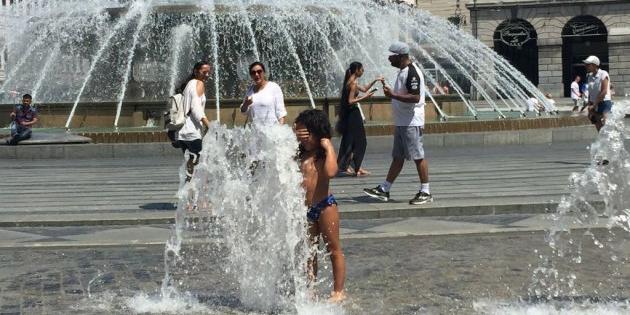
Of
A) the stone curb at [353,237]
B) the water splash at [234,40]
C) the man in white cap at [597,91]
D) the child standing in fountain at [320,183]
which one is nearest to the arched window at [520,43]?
the water splash at [234,40]

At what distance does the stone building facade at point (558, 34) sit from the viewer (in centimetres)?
5497

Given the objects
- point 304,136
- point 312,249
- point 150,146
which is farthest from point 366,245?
point 150,146

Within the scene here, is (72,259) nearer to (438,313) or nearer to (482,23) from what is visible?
(438,313)

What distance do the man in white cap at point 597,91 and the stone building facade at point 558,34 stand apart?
139 ft

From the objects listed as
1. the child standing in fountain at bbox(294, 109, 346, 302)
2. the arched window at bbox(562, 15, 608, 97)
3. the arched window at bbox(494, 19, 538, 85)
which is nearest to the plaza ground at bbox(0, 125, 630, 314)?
the child standing in fountain at bbox(294, 109, 346, 302)

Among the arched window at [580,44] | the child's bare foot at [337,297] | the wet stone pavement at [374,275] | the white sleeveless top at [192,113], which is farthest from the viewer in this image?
the arched window at [580,44]

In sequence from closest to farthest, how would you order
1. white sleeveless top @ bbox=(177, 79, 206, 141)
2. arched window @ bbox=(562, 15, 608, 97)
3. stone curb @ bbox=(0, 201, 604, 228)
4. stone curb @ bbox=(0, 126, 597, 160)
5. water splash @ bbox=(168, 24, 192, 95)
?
stone curb @ bbox=(0, 201, 604, 228) → white sleeveless top @ bbox=(177, 79, 206, 141) → stone curb @ bbox=(0, 126, 597, 160) → water splash @ bbox=(168, 24, 192, 95) → arched window @ bbox=(562, 15, 608, 97)

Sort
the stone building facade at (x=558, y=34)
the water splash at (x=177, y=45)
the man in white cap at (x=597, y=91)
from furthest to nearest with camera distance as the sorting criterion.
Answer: the stone building facade at (x=558, y=34) → the water splash at (x=177, y=45) → the man in white cap at (x=597, y=91)

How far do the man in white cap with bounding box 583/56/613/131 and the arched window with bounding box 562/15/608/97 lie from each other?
43108 mm

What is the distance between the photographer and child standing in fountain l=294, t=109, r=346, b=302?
17.9ft

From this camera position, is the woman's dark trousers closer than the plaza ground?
No

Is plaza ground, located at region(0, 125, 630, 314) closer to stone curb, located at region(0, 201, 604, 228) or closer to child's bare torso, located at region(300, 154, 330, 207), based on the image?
stone curb, located at region(0, 201, 604, 228)

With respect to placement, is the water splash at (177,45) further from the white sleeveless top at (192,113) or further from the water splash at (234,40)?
the white sleeveless top at (192,113)

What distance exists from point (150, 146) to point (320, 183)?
11158 mm
